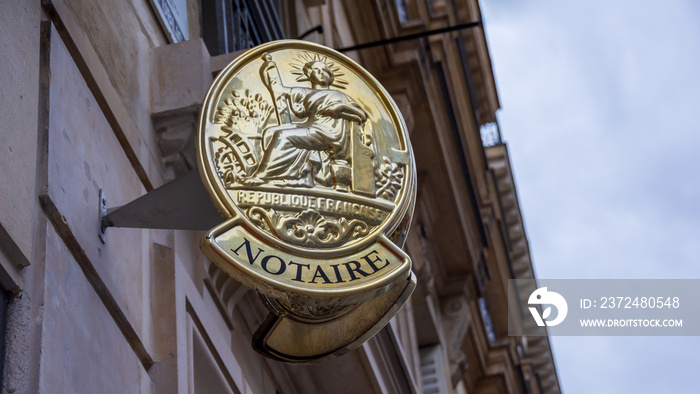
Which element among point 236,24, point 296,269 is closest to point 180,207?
point 296,269

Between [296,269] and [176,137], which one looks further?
[176,137]

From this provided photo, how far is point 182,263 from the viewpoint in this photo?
17.1ft

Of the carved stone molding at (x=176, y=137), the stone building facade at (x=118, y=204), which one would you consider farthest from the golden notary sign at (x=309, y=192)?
the carved stone molding at (x=176, y=137)

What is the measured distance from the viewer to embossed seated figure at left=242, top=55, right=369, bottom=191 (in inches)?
159

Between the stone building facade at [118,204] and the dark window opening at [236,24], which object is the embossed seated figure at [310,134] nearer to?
the stone building facade at [118,204]

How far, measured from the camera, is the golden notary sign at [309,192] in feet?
12.2

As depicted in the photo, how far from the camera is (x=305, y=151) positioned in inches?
162

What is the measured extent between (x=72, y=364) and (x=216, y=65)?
2.16 meters

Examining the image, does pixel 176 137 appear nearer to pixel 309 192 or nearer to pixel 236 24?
pixel 309 192

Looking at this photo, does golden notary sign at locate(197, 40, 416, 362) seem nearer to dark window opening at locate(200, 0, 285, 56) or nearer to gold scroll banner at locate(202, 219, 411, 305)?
gold scroll banner at locate(202, 219, 411, 305)

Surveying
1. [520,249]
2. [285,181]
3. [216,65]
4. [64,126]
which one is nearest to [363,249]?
[285,181]

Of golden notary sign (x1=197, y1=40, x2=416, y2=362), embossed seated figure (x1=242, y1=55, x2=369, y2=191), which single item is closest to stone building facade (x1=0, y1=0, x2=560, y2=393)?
golden notary sign (x1=197, y1=40, x2=416, y2=362)

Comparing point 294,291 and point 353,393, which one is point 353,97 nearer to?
point 294,291

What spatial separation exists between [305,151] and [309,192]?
0.16m
